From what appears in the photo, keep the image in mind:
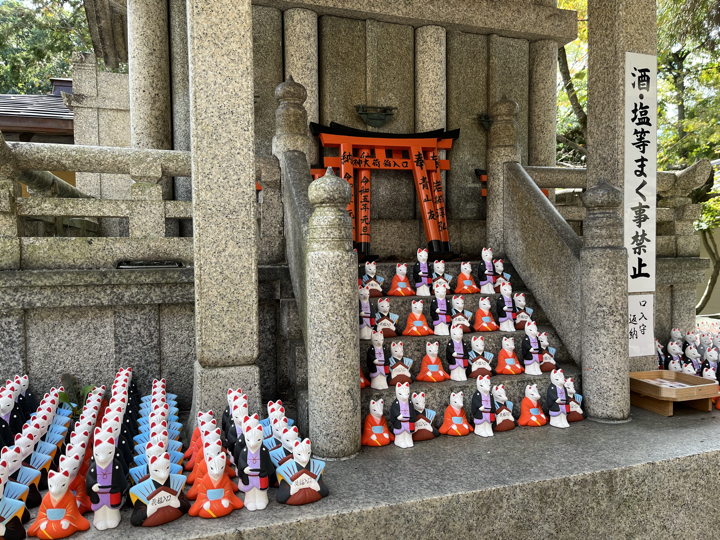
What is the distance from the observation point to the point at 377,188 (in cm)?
727

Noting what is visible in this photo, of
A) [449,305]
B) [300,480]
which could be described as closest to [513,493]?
[300,480]

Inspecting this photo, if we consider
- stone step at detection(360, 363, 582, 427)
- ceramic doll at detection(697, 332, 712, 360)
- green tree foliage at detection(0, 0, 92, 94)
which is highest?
green tree foliage at detection(0, 0, 92, 94)

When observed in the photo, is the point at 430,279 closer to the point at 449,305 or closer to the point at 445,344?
the point at 449,305

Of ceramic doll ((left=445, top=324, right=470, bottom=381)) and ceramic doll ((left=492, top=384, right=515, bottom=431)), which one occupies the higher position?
ceramic doll ((left=445, top=324, right=470, bottom=381))

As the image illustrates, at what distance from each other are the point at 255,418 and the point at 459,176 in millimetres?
5379

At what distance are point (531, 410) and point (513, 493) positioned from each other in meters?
1.22

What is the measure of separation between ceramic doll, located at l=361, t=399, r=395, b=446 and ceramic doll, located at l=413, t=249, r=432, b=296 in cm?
158

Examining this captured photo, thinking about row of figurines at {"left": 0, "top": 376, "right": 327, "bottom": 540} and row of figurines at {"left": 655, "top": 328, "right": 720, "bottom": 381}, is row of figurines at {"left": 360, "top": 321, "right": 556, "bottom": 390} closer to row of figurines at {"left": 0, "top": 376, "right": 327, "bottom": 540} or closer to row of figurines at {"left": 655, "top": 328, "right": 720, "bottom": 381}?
row of figurines at {"left": 0, "top": 376, "right": 327, "bottom": 540}

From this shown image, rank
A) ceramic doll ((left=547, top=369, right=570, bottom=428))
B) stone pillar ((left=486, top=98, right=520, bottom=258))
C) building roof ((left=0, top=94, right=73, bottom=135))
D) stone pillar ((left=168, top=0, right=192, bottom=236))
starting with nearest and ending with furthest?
ceramic doll ((left=547, top=369, right=570, bottom=428)), stone pillar ((left=486, top=98, right=520, bottom=258)), stone pillar ((left=168, top=0, right=192, bottom=236)), building roof ((left=0, top=94, right=73, bottom=135))

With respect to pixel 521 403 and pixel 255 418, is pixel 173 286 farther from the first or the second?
pixel 521 403

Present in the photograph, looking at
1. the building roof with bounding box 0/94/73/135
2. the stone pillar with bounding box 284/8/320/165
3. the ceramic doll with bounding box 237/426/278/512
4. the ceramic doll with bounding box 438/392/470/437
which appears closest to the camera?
the ceramic doll with bounding box 237/426/278/512

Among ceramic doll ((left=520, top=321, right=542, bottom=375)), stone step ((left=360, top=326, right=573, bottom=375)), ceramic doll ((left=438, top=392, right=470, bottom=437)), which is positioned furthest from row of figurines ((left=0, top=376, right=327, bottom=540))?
ceramic doll ((left=520, top=321, right=542, bottom=375))

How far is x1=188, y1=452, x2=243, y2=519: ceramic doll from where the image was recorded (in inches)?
117

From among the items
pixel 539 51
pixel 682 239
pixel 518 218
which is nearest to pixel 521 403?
pixel 518 218
